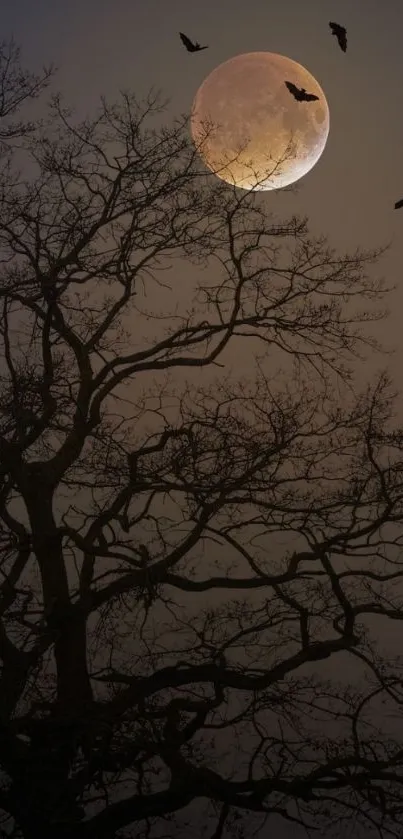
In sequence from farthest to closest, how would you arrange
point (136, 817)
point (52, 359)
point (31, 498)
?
point (52, 359), point (31, 498), point (136, 817)

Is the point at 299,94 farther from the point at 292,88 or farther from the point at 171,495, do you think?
the point at 171,495

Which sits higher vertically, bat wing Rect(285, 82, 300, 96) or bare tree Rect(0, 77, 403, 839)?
bat wing Rect(285, 82, 300, 96)

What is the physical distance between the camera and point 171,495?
5156 millimetres

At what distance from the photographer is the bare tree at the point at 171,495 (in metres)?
4.49

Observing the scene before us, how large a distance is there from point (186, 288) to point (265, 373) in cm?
69

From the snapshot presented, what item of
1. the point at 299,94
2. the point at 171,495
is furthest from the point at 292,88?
the point at 171,495

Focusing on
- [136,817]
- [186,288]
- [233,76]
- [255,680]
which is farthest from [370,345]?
[136,817]

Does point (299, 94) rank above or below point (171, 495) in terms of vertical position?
above

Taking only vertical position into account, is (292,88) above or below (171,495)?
above

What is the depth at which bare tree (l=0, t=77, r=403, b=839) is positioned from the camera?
14.7 ft

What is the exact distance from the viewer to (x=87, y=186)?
5211 millimetres

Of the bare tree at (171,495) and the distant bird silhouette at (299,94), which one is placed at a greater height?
the distant bird silhouette at (299,94)

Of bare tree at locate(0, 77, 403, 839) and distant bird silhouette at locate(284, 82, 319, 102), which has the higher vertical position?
distant bird silhouette at locate(284, 82, 319, 102)

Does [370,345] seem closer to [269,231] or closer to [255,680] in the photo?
[269,231]
